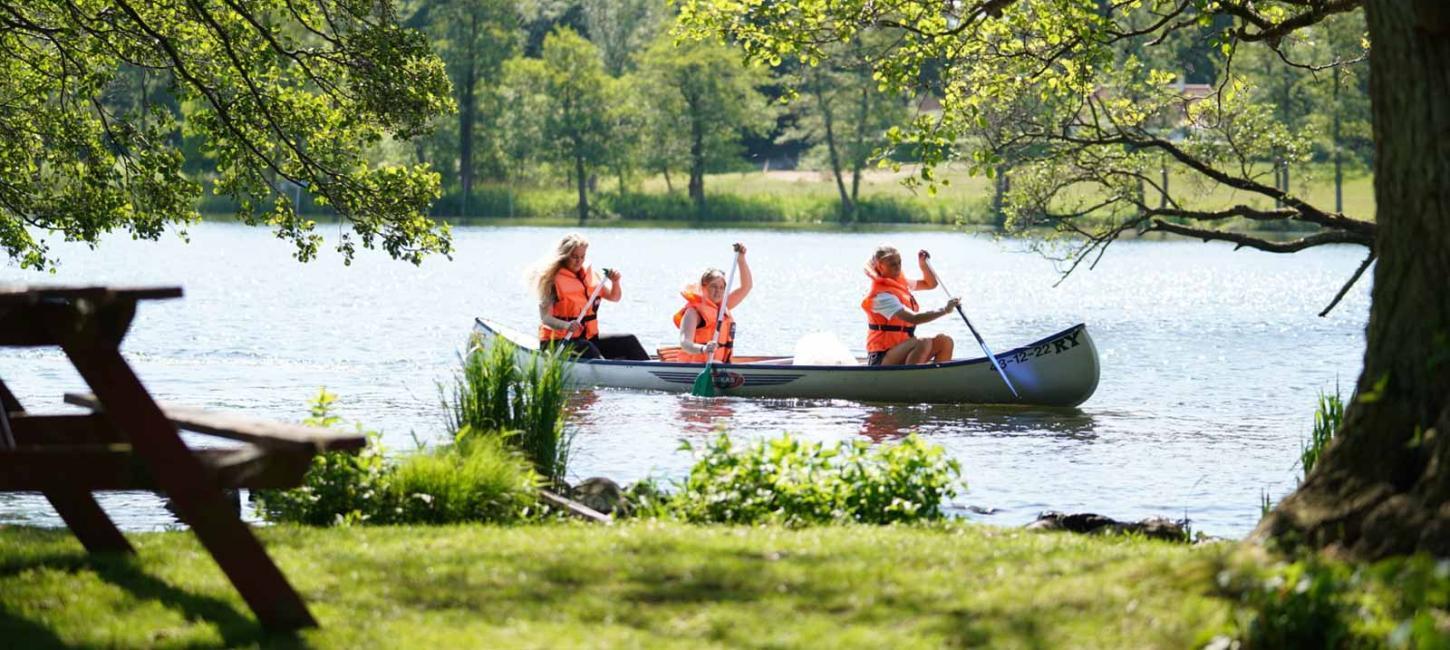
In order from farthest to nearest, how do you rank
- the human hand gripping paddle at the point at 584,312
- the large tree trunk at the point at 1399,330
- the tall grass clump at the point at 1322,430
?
1. the human hand gripping paddle at the point at 584,312
2. the tall grass clump at the point at 1322,430
3. the large tree trunk at the point at 1399,330

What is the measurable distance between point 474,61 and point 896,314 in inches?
2114

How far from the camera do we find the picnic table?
4.85 m

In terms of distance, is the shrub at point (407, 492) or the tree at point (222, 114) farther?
the tree at point (222, 114)

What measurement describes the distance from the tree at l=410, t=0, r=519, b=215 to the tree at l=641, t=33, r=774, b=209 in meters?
5.87

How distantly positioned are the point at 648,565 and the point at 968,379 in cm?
1063

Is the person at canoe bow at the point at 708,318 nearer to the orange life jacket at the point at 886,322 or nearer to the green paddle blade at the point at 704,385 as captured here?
the green paddle blade at the point at 704,385

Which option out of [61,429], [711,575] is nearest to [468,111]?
[61,429]

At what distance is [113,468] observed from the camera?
5.12 metres

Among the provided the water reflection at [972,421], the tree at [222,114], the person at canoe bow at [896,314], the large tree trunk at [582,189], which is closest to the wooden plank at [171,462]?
the tree at [222,114]

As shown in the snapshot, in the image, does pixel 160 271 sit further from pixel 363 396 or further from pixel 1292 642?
pixel 1292 642

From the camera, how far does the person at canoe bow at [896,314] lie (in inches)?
620

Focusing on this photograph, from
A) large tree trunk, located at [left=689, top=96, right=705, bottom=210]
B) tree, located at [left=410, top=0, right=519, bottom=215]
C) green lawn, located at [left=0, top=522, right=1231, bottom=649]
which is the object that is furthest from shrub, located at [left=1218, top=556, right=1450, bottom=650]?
large tree trunk, located at [left=689, top=96, right=705, bottom=210]

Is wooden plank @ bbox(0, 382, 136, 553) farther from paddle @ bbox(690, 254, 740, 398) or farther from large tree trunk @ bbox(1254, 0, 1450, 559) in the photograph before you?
paddle @ bbox(690, 254, 740, 398)

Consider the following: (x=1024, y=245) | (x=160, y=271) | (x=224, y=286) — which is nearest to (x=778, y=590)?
(x=224, y=286)
